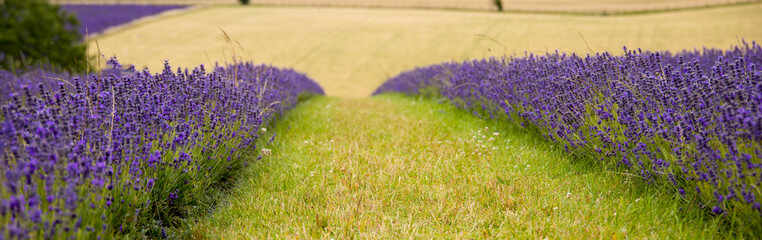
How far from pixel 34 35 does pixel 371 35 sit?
13485mm

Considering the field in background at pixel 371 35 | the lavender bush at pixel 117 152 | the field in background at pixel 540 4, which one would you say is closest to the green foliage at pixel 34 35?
the field in background at pixel 371 35

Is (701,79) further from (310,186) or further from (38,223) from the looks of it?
(38,223)

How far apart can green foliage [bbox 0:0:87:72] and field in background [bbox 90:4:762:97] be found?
1786 millimetres

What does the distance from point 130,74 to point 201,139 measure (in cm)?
63

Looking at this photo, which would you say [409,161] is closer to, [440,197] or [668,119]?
[440,197]

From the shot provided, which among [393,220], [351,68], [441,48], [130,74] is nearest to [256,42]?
[351,68]

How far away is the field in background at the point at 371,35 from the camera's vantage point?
44.8ft

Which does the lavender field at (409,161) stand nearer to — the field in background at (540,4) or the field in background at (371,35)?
the field in background at (371,35)

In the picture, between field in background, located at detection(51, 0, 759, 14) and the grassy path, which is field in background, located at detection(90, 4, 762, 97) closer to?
field in background, located at detection(51, 0, 759, 14)

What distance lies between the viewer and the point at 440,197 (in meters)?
2.31

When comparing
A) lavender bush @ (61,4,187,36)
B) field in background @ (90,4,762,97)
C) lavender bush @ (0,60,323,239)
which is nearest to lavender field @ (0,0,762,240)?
lavender bush @ (0,60,323,239)

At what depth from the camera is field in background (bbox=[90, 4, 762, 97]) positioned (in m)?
13.7

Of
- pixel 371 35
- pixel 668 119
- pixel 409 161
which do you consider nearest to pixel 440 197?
pixel 409 161

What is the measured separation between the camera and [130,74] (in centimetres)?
262
